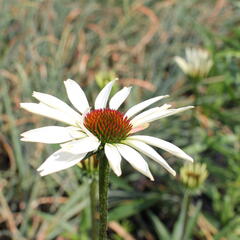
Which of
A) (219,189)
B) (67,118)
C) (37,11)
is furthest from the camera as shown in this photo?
(37,11)

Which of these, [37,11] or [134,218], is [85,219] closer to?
[134,218]

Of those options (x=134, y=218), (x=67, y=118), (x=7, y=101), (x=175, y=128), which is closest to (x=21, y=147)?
(x=7, y=101)

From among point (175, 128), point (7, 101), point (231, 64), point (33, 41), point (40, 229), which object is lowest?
point (40, 229)

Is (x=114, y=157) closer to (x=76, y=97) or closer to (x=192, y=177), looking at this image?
(x=76, y=97)

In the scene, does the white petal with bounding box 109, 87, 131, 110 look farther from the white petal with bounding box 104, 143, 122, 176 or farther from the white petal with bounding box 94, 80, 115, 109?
the white petal with bounding box 104, 143, 122, 176

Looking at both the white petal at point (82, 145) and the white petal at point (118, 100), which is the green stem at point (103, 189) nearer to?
the white petal at point (82, 145)

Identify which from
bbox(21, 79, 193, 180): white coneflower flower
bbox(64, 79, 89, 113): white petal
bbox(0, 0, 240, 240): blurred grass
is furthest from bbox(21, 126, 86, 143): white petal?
bbox(0, 0, 240, 240): blurred grass
